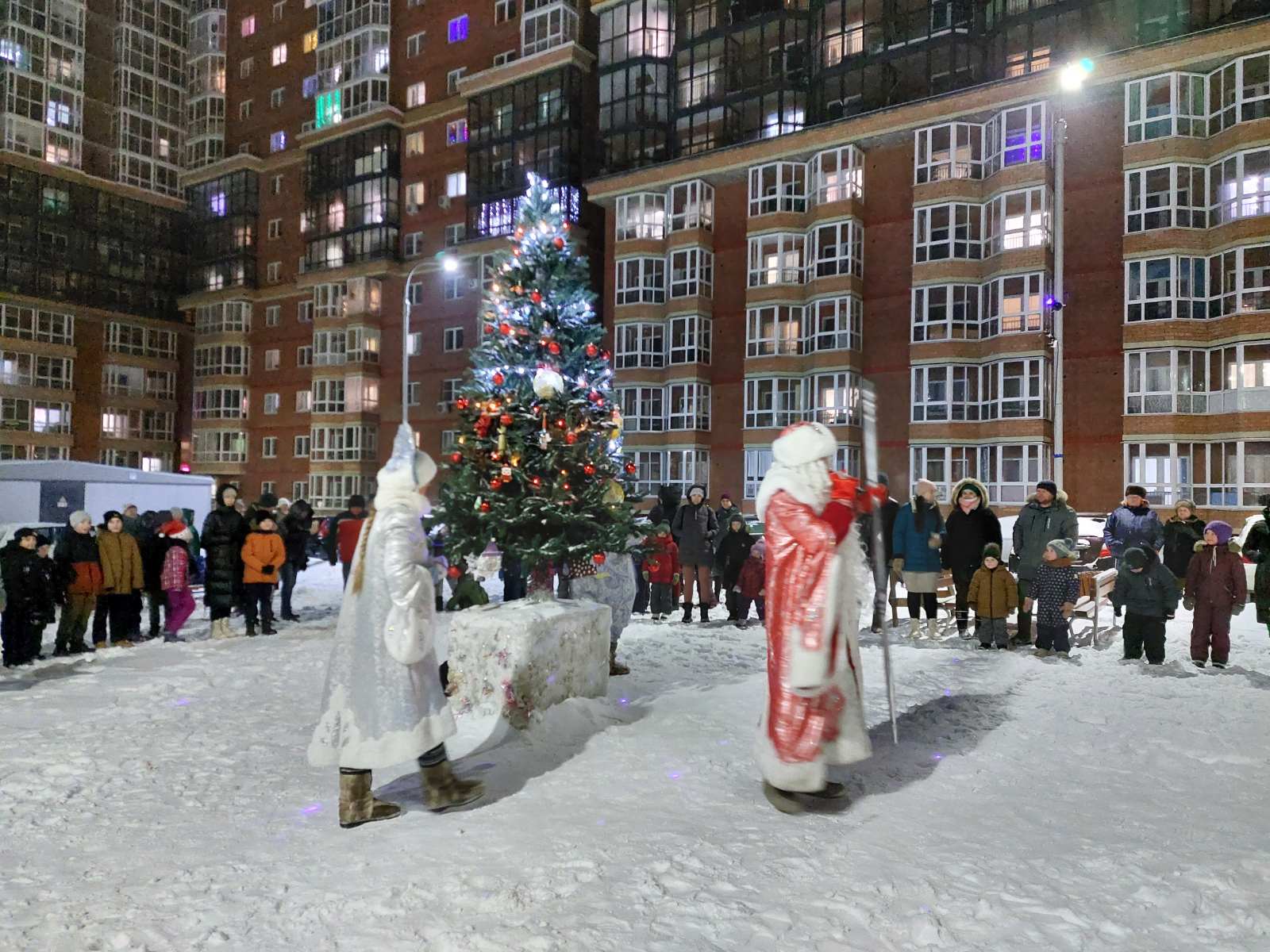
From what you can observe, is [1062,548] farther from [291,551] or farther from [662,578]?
[291,551]

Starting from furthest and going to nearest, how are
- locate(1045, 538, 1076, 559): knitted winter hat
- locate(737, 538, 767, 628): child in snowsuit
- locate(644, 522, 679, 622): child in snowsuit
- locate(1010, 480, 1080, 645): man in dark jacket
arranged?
locate(644, 522, 679, 622): child in snowsuit, locate(737, 538, 767, 628): child in snowsuit, locate(1010, 480, 1080, 645): man in dark jacket, locate(1045, 538, 1076, 559): knitted winter hat

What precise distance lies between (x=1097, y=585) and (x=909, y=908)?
8.10m

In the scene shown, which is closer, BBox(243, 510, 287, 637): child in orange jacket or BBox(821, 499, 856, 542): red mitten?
BBox(821, 499, 856, 542): red mitten

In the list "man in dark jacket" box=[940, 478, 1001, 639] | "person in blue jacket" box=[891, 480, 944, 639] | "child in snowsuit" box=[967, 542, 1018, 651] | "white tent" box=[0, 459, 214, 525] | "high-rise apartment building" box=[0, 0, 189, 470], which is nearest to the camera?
"child in snowsuit" box=[967, 542, 1018, 651]

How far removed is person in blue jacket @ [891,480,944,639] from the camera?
1011cm

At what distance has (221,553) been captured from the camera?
10680 millimetres

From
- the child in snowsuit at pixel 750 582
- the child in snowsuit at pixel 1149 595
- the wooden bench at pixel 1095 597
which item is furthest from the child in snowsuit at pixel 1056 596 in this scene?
the child in snowsuit at pixel 750 582

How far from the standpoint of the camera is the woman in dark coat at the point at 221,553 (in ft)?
34.8

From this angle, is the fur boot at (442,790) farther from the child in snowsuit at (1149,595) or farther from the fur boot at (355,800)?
the child in snowsuit at (1149,595)

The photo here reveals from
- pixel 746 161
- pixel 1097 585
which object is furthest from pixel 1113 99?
pixel 1097 585

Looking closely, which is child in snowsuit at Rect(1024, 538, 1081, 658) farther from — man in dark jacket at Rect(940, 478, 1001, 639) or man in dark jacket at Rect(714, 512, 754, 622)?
man in dark jacket at Rect(714, 512, 754, 622)

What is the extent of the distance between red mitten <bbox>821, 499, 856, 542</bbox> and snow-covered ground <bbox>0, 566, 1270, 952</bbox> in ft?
5.13

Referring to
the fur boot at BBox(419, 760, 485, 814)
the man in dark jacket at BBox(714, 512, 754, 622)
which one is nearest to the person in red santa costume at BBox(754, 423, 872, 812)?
the fur boot at BBox(419, 760, 485, 814)

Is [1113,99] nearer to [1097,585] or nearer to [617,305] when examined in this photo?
[617,305]
